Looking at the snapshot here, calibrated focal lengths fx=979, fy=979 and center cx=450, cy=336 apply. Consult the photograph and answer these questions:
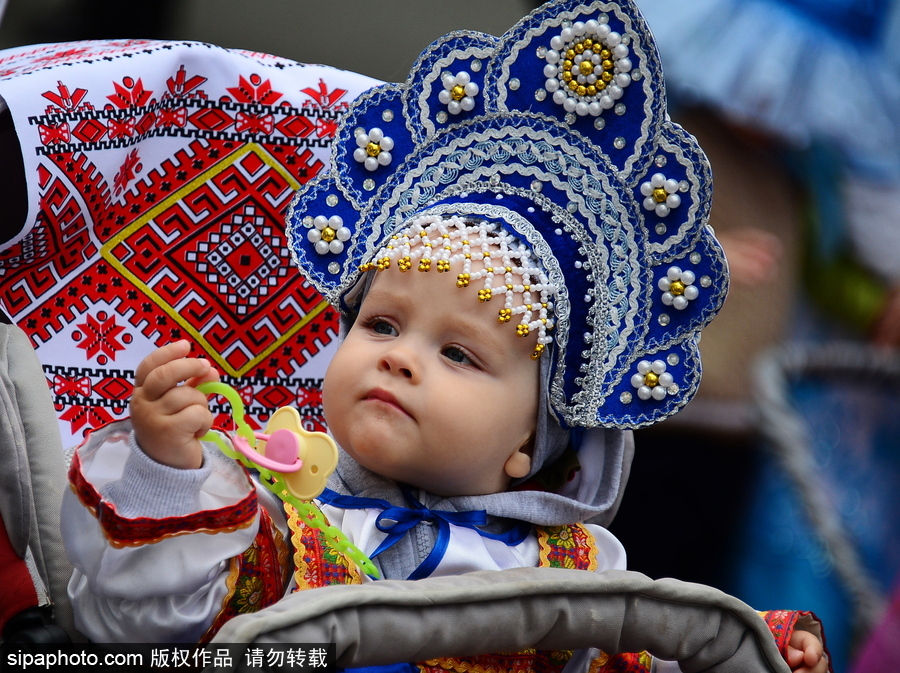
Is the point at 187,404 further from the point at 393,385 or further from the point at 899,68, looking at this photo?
the point at 899,68

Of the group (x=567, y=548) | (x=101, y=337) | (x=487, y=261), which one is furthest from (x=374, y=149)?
(x=567, y=548)

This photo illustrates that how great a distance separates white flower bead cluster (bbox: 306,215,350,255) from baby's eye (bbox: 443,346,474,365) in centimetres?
21

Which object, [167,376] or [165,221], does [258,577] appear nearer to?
[167,376]

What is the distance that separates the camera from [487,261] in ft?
3.51

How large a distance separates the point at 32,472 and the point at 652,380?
0.68 metres

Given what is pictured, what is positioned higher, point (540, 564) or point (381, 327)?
point (381, 327)

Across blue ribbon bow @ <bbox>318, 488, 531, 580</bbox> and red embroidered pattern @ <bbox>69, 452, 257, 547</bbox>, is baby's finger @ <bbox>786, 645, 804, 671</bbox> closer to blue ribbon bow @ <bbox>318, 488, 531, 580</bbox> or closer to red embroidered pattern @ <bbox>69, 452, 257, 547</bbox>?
blue ribbon bow @ <bbox>318, 488, 531, 580</bbox>

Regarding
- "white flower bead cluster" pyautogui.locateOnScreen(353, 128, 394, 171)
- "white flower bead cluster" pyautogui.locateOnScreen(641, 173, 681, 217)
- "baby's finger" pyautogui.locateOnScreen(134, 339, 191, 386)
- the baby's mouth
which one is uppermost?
"white flower bead cluster" pyautogui.locateOnScreen(353, 128, 394, 171)

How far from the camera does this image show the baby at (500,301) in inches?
41.5

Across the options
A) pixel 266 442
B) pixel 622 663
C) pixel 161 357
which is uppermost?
pixel 161 357

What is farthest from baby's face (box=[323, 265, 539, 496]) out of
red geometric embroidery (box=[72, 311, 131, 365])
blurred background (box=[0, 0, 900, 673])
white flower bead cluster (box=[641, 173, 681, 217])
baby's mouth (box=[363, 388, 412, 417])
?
blurred background (box=[0, 0, 900, 673])

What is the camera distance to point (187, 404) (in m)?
0.88

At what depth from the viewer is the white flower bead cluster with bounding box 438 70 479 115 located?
1.16 m

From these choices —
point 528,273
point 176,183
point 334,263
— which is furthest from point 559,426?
point 176,183
